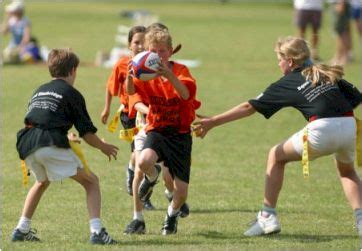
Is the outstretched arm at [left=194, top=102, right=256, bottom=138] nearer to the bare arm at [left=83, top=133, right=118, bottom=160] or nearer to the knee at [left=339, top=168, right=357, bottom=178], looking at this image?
the bare arm at [left=83, top=133, right=118, bottom=160]

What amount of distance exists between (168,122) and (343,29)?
14.0 meters

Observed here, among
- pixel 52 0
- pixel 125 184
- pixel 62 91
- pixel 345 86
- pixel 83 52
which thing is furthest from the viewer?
pixel 52 0

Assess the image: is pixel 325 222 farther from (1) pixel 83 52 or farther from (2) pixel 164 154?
(1) pixel 83 52

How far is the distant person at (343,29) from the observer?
21.0 metres

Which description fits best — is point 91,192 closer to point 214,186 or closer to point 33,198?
point 33,198

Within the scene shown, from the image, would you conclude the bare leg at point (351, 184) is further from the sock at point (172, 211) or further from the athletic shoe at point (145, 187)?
the athletic shoe at point (145, 187)

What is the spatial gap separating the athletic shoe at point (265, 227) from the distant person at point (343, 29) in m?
13.8

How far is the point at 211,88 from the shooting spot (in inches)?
698

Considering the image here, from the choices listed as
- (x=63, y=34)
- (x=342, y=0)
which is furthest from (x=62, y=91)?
(x=63, y=34)

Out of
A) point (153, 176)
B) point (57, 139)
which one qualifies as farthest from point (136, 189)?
point (57, 139)

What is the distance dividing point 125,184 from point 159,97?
2594mm

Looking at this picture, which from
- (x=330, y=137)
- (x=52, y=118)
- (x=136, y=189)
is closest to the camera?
(x=52, y=118)

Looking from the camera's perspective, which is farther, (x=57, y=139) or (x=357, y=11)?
(x=357, y=11)

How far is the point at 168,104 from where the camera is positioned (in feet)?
25.1
